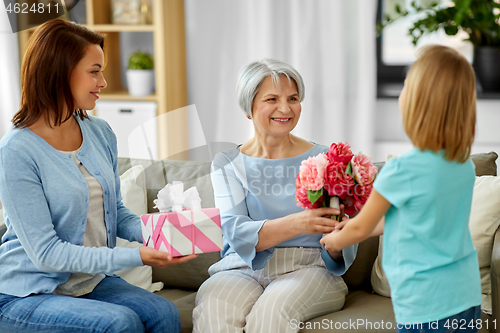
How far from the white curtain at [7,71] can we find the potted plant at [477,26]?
2.36 metres

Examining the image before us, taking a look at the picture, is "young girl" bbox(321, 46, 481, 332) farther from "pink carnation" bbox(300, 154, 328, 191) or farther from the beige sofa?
the beige sofa

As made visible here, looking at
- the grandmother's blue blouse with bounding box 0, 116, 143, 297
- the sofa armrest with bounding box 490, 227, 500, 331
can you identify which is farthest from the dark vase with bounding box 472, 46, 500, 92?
the grandmother's blue blouse with bounding box 0, 116, 143, 297

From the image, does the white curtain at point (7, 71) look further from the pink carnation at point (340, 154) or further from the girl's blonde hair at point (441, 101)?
the girl's blonde hair at point (441, 101)

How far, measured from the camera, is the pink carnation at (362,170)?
137 cm

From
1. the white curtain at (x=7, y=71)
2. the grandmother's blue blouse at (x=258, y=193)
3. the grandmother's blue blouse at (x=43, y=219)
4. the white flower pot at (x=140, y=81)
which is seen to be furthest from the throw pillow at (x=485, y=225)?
the white curtain at (x=7, y=71)

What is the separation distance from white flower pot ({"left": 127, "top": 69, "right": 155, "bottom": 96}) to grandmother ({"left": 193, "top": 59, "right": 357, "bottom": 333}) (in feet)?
5.41

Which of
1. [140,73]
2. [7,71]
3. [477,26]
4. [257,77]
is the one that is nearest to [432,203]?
[257,77]

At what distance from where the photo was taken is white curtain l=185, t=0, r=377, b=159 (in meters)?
3.11

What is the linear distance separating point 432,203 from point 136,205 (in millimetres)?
1194

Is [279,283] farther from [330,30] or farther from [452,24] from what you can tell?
[330,30]

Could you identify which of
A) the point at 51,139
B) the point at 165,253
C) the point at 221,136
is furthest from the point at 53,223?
the point at 221,136

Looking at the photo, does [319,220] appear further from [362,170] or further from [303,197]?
[362,170]

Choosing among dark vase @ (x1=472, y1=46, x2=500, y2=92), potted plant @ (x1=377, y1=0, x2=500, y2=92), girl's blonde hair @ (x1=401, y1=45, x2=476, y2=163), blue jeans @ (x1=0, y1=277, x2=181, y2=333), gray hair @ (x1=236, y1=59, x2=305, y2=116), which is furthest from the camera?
dark vase @ (x1=472, y1=46, x2=500, y2=92)

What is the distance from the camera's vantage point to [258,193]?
1.71m
